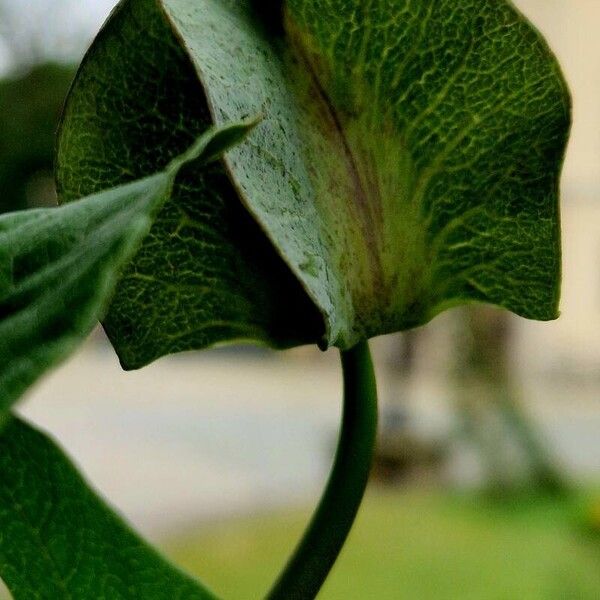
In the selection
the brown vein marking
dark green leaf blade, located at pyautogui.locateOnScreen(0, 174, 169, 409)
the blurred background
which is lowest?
Result: the blurred background

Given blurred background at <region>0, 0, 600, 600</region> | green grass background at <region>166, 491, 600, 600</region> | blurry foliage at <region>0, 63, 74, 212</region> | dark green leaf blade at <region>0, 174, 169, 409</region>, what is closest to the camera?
dark green leaf blade at <region>0, 174, 169, 409</region>

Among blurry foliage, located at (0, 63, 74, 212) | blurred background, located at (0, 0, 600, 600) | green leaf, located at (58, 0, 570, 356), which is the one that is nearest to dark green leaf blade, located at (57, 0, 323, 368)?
green leaf, located at (58, 0, 570, 356)

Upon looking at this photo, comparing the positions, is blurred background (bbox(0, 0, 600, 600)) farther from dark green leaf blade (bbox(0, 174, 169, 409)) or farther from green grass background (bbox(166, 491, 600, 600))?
dark green leaf blade (bbox(0, 174, 169, 409))

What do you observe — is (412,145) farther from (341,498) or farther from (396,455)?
(396,455)

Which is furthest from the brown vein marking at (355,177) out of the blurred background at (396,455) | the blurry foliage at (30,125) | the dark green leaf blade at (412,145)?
the blurry foliage at (30,125)

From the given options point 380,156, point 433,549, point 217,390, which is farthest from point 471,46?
point 217,390

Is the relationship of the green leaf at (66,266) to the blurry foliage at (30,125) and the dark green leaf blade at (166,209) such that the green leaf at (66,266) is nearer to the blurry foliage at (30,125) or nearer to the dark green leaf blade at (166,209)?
the dark green leaf blade at (166,209)

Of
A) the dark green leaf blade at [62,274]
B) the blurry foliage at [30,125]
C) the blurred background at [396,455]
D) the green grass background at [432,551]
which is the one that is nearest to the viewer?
the dark green leaf blade at [62,274]
